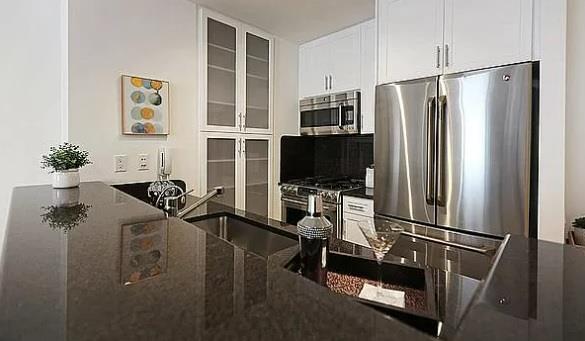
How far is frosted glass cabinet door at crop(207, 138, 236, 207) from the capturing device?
2.96m

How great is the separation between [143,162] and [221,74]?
1089 mm

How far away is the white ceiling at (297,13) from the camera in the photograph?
9.00ft

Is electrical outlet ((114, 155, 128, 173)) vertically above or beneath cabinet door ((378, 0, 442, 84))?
beneath

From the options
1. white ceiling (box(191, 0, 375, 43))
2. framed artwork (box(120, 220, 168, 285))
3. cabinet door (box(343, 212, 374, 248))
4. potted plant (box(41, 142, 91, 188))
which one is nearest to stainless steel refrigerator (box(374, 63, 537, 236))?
cabinet door (box(343, 212, 374, 248))

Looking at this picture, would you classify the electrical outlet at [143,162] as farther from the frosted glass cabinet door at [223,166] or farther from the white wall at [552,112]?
the white wall at [552,112]

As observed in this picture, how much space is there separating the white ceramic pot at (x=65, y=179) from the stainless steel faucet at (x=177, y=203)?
20.4 inches

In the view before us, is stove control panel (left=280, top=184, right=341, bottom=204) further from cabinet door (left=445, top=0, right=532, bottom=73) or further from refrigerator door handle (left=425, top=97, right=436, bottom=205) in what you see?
cabinet door (left=445, top=0, right=532, bottom=73)

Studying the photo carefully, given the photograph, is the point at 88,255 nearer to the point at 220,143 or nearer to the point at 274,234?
the point at 274,234

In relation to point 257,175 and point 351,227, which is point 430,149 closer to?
point 351,227

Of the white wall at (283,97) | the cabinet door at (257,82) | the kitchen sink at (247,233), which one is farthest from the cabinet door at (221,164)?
the kitchen sink at (247,233)

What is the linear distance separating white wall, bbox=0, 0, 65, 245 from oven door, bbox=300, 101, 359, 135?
2226 millimetres

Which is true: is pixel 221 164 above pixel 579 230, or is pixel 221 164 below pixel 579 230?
above

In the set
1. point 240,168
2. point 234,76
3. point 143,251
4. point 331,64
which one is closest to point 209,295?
point 143,251

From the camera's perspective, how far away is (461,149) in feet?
6.76
